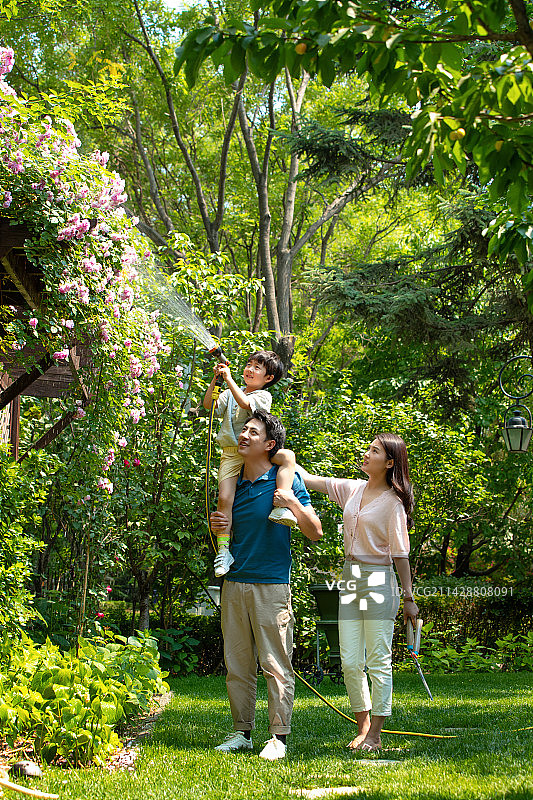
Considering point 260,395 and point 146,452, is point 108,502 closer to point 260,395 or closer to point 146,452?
point 146,452

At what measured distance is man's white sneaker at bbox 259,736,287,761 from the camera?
3.57 m

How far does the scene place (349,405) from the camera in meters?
9.75

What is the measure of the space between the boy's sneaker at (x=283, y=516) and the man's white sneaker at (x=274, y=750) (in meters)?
0.98

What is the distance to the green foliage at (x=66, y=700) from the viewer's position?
11.7 ft

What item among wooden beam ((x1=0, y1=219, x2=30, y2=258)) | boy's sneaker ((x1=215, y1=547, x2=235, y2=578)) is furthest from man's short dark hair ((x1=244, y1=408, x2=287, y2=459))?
wooden beam ((x1=0, y1=219, x2=30, y2=258))

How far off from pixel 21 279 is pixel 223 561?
222 centimetres

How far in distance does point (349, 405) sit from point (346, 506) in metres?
5.54

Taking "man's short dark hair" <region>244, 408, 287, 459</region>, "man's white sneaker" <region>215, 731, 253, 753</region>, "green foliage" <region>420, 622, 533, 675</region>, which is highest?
"man's short dark hair" <region>244, 408, 287, 459</region>

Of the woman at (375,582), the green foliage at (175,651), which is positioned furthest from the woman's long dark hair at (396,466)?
the green foliage at (175,651)

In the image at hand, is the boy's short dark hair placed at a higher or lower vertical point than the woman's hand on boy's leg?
higher

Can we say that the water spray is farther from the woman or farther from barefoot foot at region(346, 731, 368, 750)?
barefoot foot at region(346, 731, 368, 750)

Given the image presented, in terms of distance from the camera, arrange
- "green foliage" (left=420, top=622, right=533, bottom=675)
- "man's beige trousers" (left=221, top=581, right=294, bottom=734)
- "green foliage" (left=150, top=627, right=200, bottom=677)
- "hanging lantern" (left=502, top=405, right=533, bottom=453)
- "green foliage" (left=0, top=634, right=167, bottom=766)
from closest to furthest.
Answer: "green foliage" (left=0, top=634, right=167, bottom=766) → "man's beige trousers" (left=221, top=581, right=294, bottom=734) → "green foliage" (left=150, top=627, right=200, bottom=677) → "hanging lantern" (left=502, top=405, right=533, bottom=453) → "green foliage" (left=420, top=622, right=533, bottom=675)

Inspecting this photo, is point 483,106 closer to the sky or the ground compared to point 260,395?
closer to the sky

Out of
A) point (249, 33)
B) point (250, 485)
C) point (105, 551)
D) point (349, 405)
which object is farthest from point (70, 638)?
point (249, 33)
